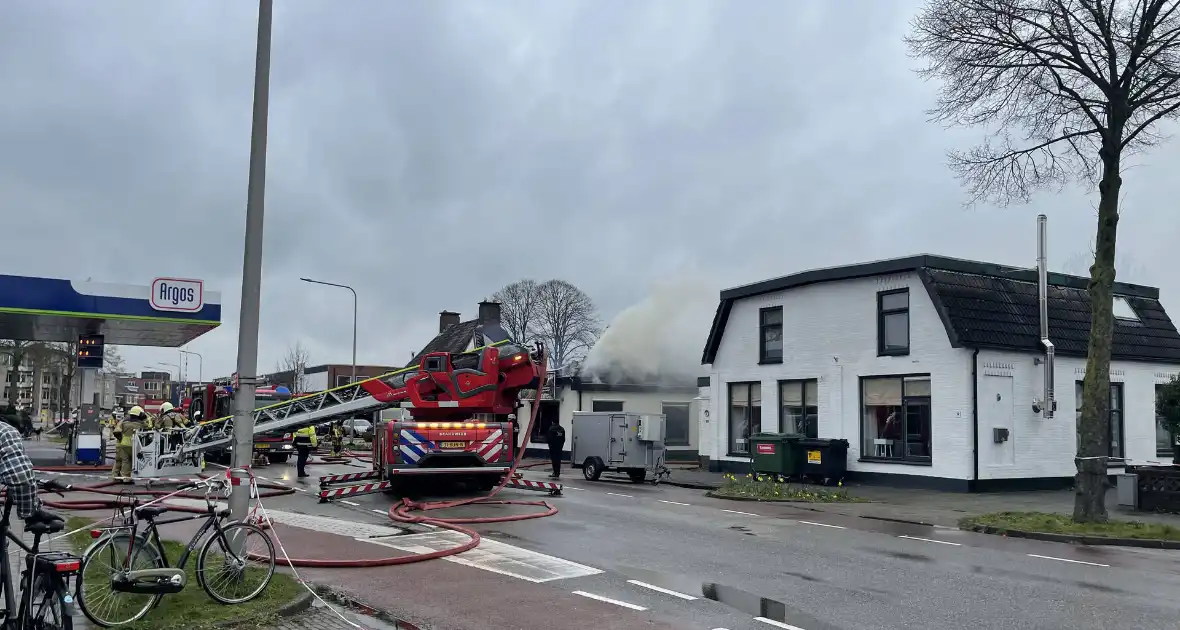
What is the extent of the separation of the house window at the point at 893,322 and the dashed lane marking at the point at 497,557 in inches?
551

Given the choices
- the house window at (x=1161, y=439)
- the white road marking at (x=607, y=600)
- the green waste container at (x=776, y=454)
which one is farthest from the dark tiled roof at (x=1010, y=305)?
the white road marking at (x=607, y=600)

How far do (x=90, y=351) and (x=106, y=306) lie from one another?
266 cm

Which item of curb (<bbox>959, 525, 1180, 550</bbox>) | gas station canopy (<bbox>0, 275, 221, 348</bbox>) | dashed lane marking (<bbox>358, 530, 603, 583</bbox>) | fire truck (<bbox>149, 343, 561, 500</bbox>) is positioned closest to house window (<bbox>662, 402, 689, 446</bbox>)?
fire truck (<bbox>149, 343, 561, 500</bbox>)

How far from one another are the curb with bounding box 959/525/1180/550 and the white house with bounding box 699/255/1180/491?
21.6 feet

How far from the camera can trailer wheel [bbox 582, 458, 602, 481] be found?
82.3 feet

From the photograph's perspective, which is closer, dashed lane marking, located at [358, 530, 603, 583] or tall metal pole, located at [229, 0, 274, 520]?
tall metal pole, located at [229, 0, 274, 520]

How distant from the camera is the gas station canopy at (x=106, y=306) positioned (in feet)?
87.5

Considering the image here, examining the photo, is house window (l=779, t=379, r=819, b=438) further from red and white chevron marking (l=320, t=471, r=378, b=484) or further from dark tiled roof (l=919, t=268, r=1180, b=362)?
red and white chevron marking (l=320, t=471, r=378, b=484)

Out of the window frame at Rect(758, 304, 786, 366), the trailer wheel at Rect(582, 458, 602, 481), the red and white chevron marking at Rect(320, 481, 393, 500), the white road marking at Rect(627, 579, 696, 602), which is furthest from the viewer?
the window frame at Rect(758, 304, 786, 366)

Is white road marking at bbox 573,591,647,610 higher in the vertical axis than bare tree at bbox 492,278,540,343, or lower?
lower

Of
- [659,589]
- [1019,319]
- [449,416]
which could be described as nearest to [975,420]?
[1019,319]

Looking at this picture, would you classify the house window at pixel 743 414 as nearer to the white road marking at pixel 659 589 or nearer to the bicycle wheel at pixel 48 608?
the white road marking at pixel 659 589

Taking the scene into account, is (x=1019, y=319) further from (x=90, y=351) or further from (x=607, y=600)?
(x=90, y=351)

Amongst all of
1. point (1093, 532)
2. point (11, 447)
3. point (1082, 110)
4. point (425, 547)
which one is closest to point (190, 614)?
point (11, 447)
